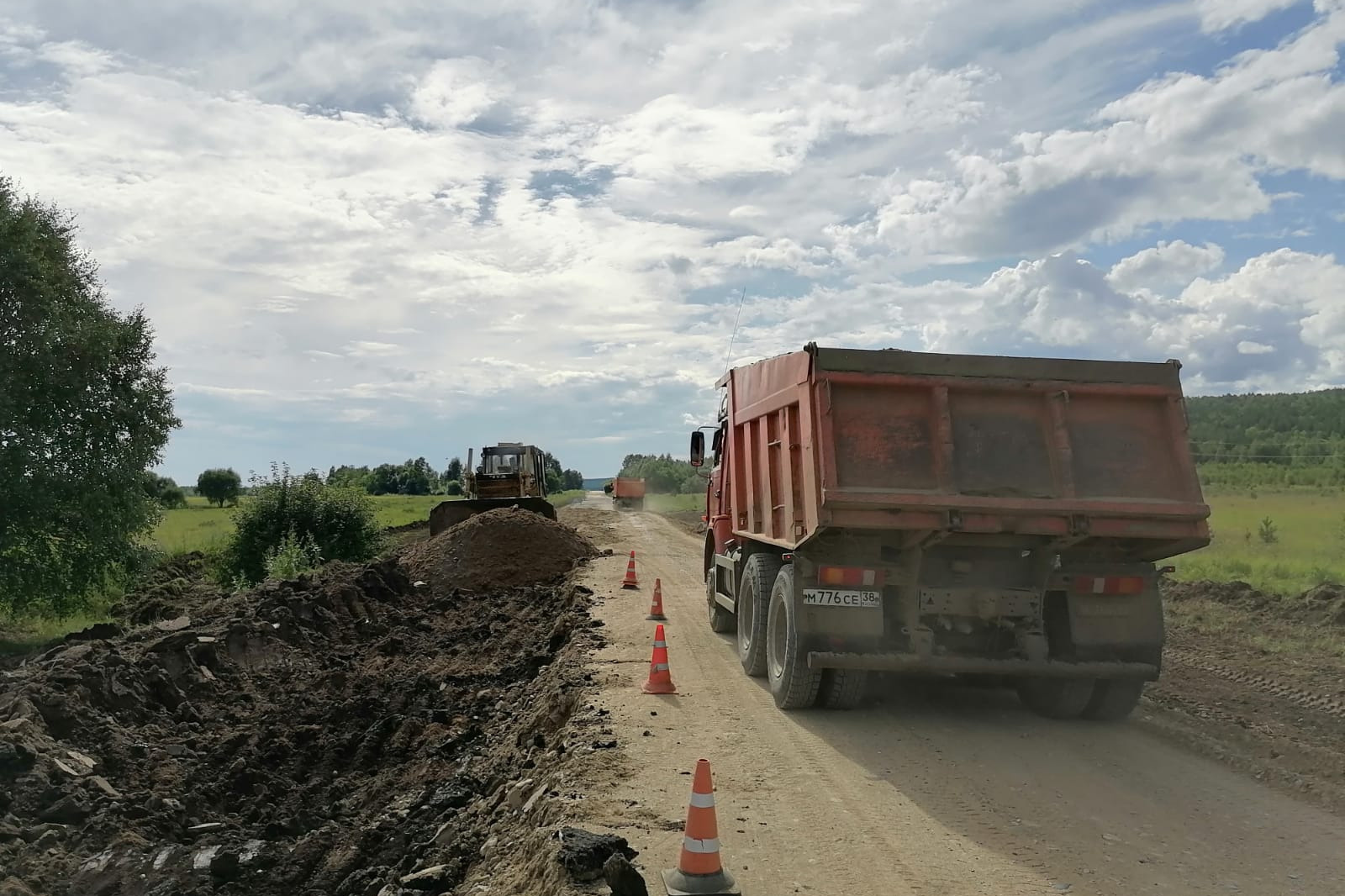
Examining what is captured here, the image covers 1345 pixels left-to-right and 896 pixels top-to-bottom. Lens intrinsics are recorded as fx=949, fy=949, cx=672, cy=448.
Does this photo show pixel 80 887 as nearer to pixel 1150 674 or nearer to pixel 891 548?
pixel 891 548

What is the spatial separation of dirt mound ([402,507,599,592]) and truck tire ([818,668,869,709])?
13.1 metres

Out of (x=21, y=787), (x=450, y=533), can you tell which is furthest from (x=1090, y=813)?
(x=450, y=533)

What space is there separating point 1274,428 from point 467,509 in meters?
64.6

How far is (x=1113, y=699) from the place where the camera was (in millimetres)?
8258

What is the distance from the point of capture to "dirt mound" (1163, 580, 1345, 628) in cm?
1377

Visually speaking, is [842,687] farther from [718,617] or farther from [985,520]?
[718,617]

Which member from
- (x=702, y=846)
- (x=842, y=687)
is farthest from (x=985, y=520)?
(x=702, y=846)

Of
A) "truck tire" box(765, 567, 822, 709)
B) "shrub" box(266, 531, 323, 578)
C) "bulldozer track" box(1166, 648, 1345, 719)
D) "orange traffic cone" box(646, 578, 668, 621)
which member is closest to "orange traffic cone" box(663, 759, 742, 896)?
"truck tire" box(765, 567, 822, 709)

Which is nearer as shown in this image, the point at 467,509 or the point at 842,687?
the point at 842,687

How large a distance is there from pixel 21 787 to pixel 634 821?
5.15 metres

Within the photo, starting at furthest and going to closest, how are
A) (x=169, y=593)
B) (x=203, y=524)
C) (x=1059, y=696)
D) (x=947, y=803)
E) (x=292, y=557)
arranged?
(x=203, y=524) < (x=292, y=557) < (x=169, y=593) < (x=1059, y=696) < (x=947, y=803)

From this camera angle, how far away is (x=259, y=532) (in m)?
25.9

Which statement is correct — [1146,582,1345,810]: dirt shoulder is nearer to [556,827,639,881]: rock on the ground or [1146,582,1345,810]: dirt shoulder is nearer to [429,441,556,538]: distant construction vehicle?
[556,827,639,881]: rock on the ground

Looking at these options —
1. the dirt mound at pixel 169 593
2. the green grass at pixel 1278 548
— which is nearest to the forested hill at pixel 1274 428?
the green grass at pixel 1278 548
